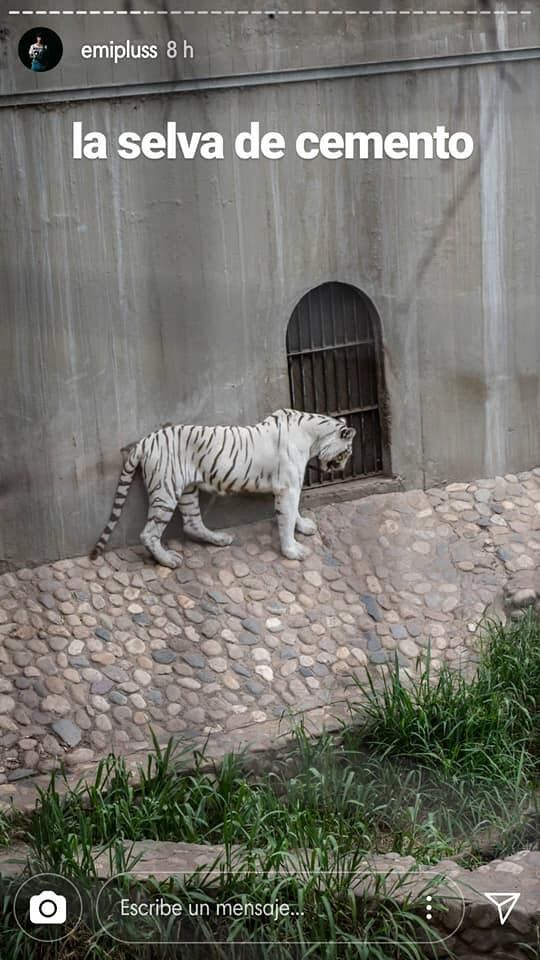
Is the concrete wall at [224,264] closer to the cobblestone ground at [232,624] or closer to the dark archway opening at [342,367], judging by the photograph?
the dark archway opening at [342,367]

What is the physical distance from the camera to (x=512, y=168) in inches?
279

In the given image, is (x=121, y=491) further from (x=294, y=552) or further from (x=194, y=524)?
(x=294, y=552)

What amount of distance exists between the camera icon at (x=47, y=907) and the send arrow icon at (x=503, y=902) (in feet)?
5.01

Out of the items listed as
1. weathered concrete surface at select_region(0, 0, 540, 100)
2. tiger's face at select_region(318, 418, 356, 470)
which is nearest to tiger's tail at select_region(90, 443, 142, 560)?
tiger's face at select_region(318, 418, 356, 470)

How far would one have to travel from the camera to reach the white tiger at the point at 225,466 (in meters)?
6.69

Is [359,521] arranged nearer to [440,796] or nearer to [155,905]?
[440,796]

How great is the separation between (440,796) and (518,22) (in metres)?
3.65

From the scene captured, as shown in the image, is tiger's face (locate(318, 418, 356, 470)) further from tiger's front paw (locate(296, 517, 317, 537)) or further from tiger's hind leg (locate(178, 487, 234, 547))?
tiger's hind leg (locate(178, 487, 234, 547))

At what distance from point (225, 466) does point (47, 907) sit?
236 cm

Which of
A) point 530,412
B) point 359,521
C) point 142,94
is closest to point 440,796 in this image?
point 359,521

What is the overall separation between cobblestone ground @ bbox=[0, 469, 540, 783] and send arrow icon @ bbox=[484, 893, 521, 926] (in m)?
1.56

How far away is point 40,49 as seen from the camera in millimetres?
6230

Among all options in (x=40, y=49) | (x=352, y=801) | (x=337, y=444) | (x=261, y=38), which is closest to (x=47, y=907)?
(x=352, y=801)

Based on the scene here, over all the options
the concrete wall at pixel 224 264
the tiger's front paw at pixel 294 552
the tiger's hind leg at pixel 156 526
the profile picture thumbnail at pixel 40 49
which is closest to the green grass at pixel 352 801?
the tiger's front paw at pixel 294 552
